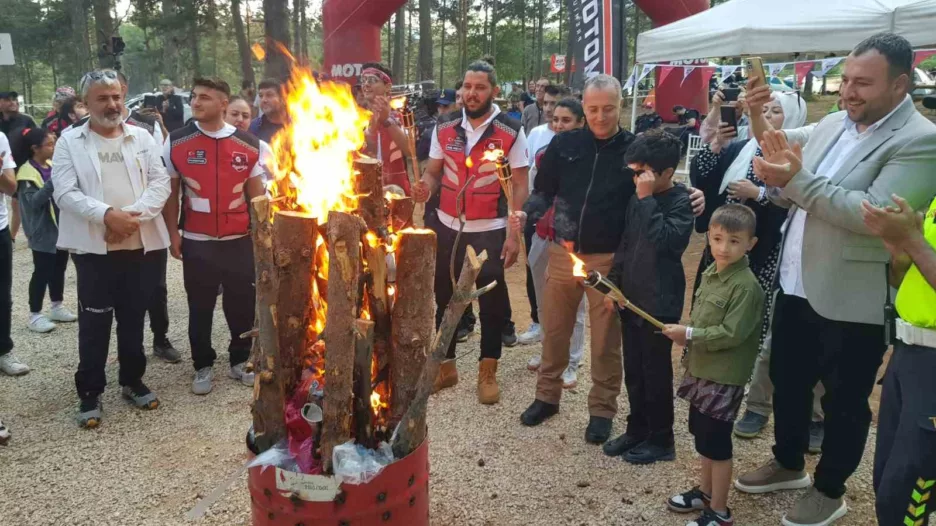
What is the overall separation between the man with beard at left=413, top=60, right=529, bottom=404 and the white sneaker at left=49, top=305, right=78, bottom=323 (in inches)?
163

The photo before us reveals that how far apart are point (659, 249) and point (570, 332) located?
3.23ft

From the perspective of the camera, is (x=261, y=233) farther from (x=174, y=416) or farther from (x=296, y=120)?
(x=174, y=416)

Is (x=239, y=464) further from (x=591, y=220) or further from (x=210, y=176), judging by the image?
(x=591, y=220)

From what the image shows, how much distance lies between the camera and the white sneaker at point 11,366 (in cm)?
500

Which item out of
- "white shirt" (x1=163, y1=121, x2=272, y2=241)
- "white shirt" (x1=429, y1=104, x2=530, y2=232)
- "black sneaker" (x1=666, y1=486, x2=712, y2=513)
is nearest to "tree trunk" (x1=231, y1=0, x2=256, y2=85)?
"white shirt" (x1=163, y1=121, x2=272, y2=241)

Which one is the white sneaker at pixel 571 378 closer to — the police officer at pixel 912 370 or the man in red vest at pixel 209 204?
the man in red vest at pixel 209 204

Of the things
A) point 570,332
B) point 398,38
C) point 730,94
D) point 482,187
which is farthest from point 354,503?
point 398,38

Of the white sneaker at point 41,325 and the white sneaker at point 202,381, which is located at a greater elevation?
the white sneaker at point 41,325

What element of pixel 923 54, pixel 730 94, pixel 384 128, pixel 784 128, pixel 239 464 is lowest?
pixel 239 464

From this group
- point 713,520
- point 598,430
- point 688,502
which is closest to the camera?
point 713,520

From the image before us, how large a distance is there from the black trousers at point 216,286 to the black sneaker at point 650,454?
3.02 m

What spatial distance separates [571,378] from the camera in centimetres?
490

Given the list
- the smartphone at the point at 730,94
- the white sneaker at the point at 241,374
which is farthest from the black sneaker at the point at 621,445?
the white sneaker at the point at 241,374

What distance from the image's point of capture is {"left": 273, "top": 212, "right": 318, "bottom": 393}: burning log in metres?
2.55
